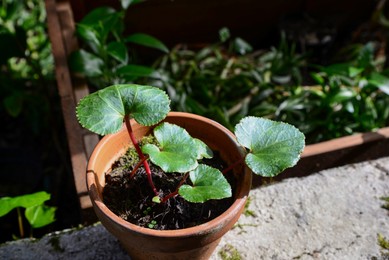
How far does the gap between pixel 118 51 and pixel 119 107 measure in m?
0.74

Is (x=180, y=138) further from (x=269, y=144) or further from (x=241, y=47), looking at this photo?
(x=241, y=47)

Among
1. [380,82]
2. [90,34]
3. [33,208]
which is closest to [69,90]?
[90,34]

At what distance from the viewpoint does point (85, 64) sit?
6.01ft

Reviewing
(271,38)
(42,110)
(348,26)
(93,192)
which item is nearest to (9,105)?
(42,110)

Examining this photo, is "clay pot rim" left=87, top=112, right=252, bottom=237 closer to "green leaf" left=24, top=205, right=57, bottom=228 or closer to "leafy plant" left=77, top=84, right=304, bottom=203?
"leafy plant" left=77, top=84, right=304, bottom=203

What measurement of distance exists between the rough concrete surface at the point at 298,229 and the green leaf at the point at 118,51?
0.61 meters

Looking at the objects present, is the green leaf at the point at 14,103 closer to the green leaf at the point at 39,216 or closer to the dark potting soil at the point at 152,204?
the green leaf at the point at 39,216

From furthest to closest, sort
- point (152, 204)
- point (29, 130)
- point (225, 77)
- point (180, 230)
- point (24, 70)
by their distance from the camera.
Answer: point (24, 70)
point (29, 130)
point (225, 77)
point (152, 204)
point (180, 230)

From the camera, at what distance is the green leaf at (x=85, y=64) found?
71.8 inches

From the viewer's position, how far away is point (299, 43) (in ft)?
8.23

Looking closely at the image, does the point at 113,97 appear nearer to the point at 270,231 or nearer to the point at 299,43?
the point at 270,231

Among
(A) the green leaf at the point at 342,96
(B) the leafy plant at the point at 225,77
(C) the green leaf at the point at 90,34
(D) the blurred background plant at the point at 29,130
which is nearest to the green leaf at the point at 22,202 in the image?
(D) the blurred background plant at the point at 29,130

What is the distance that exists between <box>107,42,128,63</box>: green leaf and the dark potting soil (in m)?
0.60

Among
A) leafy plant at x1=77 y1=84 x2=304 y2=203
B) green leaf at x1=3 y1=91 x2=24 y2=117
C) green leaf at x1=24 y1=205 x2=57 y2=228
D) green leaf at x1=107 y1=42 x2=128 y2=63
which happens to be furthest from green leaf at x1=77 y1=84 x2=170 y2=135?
green leaf at x1=3 y1=91 x2=24 y2=117
